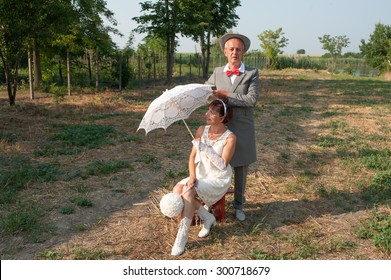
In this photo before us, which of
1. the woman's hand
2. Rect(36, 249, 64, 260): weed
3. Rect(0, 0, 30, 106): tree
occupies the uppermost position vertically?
Rect(0, 0, 30, 106): tree

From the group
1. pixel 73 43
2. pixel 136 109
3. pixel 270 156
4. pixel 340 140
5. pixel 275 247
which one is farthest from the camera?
pixel 73 43

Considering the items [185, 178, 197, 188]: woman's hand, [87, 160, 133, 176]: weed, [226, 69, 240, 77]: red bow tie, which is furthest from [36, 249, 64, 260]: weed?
[226, 69, 240, 77]: red bow tie

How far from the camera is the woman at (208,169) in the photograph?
11.7 ft

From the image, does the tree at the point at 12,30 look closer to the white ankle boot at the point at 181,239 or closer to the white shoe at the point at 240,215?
the white shoe at the point at 240,215

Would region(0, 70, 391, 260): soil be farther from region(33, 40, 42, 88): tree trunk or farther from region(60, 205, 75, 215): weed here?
region(33, 40, 42, 88): tree trunk

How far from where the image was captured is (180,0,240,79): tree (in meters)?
20.3

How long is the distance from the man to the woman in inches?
6.2

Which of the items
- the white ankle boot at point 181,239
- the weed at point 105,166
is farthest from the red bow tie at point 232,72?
the weed at point 105,166

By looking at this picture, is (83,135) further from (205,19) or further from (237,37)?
(205,19)

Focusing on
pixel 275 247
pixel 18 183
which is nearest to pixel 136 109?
pixel 18 183

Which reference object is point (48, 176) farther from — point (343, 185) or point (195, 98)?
point (343, 185)

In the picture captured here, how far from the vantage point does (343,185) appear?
5.63m

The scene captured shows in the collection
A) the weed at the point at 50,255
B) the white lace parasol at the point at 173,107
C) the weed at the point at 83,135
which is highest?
the white lace parasol at the point at 173,107
